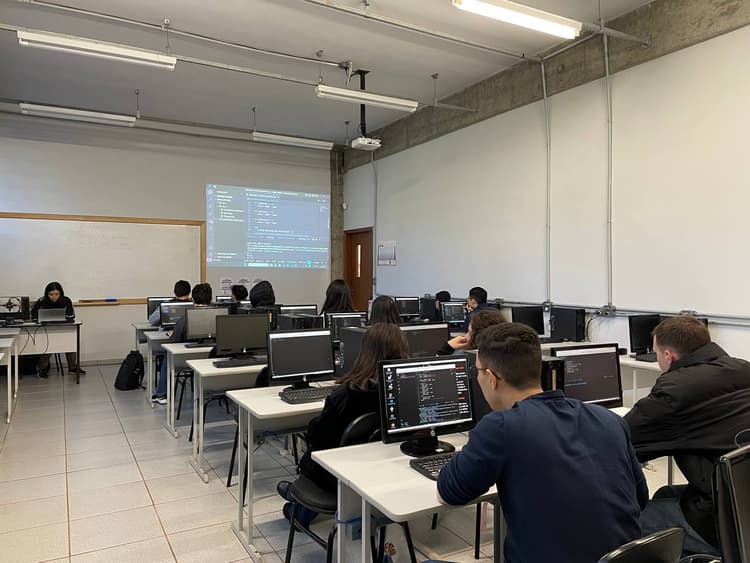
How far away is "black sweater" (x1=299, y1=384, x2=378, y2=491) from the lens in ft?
7.92

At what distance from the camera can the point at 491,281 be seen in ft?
22.5

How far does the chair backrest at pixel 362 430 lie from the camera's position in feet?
7.73

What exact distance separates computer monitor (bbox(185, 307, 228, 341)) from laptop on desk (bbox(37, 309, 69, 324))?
2.62m

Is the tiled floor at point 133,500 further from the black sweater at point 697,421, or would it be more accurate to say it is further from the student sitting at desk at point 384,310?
the student sitting at desk at point 384,310

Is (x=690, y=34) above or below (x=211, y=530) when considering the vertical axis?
above

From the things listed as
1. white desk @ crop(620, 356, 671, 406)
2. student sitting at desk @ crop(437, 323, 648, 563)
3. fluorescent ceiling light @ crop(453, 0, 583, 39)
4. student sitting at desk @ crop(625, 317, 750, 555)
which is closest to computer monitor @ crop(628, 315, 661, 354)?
white desk @ crop(620, 356, 671, 406)

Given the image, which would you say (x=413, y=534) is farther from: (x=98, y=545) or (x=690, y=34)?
(x=690, y=34)

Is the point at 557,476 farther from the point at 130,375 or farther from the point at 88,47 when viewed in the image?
the point at 130,375

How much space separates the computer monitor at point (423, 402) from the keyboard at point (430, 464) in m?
0.10

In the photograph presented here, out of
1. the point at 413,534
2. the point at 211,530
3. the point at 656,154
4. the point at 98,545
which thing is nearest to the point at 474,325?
the point at 413,534

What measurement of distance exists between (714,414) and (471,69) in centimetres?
563

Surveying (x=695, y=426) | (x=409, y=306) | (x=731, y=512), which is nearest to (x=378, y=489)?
(x=731, y=512)

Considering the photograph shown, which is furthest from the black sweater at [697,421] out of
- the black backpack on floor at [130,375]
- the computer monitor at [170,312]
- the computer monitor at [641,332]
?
the black backpack on floor at [130,375]

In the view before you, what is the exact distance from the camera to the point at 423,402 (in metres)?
2.26
